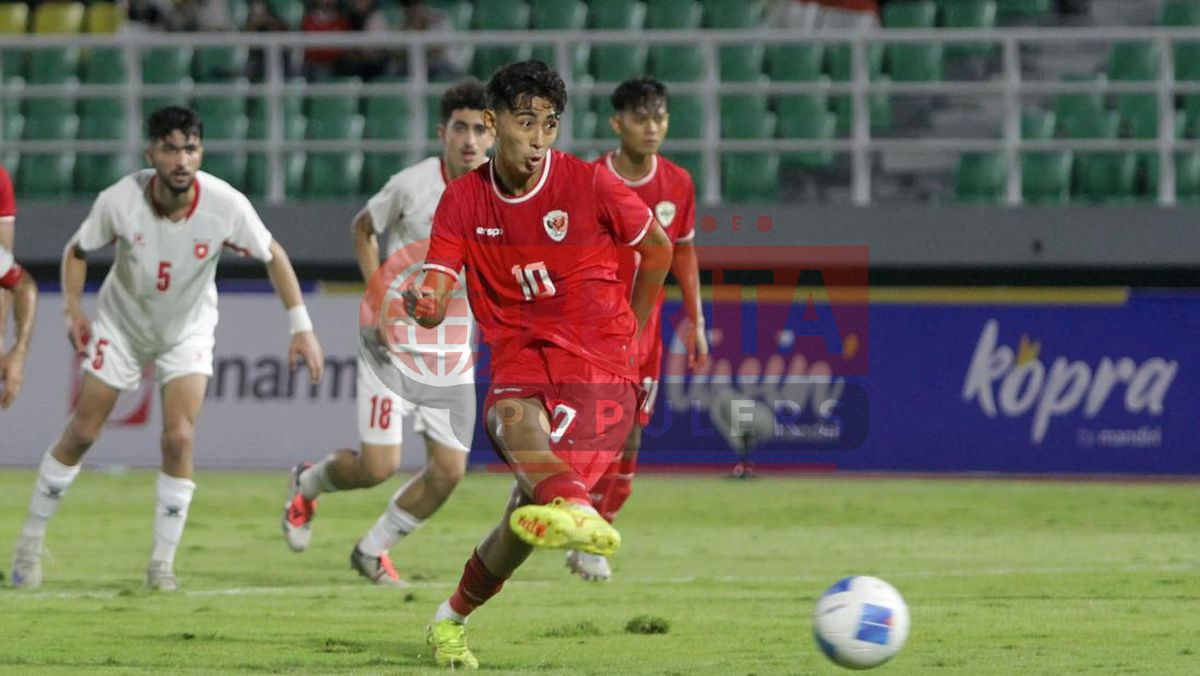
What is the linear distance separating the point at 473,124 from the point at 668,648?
312cm

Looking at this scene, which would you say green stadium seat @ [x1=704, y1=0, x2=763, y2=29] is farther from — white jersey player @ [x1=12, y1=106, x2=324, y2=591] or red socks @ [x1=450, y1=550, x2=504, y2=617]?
red socks @ [x1=450, y1=550, x2=504, y2=617]

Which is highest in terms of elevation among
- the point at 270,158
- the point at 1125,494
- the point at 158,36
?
the point at 158,36

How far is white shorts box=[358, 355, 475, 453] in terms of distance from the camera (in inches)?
379

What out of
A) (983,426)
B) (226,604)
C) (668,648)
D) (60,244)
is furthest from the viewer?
(60,244)

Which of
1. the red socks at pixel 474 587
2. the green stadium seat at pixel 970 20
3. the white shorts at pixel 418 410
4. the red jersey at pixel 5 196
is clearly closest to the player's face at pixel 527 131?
the red socks at pixel 474 587

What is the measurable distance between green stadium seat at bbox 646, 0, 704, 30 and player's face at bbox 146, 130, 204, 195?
10.8 meters

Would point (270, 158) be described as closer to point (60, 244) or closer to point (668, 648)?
point (60, 244)

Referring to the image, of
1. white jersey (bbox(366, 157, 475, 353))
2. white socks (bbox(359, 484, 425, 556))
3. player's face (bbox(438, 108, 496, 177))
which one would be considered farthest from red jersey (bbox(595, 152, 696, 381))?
white socks (bbox(359, 484, 425, 556))

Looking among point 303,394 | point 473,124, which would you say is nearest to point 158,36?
point 303,394

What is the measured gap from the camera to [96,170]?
19.4 m

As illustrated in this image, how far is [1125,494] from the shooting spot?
15547 mm

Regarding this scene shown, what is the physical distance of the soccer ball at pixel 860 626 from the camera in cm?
630

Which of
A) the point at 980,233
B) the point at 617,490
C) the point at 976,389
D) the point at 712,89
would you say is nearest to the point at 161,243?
the point at 617,490

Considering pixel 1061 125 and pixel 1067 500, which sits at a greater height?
pixel 1061 125
